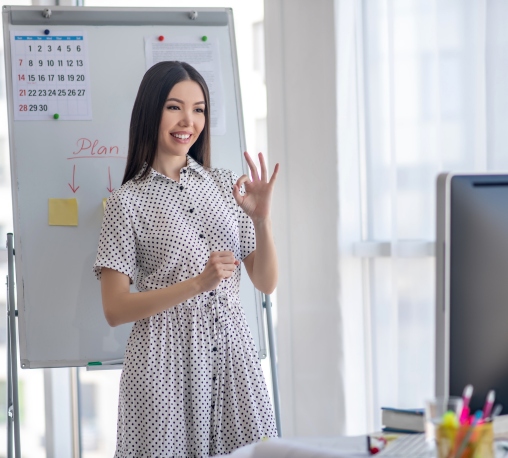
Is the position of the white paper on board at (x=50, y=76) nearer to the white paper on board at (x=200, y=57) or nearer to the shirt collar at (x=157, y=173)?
the white paper on board at (x=200, y=57)

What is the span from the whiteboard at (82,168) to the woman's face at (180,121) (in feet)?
1.10

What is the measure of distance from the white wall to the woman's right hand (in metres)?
0.87

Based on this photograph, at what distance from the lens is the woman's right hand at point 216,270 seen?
1760 millimetres

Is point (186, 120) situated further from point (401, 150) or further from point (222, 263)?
point (401, 150)

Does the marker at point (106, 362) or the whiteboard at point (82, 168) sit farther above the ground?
the whiteboard at point (82, 168)

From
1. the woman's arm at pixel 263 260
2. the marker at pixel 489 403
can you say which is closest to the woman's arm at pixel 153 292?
the woman's arm at pixel 263 260

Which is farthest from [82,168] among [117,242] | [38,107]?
[117,242]

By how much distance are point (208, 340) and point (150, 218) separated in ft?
1.13

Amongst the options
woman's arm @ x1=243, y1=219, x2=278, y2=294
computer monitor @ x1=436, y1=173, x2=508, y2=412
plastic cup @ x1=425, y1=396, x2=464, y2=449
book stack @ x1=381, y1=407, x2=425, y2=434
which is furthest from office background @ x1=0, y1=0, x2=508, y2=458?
plastic cup @ x1=425, y1=396, x2=464, y2=449

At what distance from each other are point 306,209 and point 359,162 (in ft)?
0.82

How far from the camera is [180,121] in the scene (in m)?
2.02

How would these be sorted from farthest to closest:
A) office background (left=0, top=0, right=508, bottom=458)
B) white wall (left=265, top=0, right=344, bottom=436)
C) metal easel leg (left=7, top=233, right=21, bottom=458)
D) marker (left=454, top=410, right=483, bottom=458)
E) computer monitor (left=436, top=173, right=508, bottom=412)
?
white wall (left=265, top=0, right=344, bottom=436)
office background (left=0, top=0, right=508, bottom=458)
metal easel leg (left=7, top=233, right=21, bottom=458)
computer monitor (left=436, top=173, right=508, bottom=412)
marker (left=454, top=410, right=483, bottom=458)

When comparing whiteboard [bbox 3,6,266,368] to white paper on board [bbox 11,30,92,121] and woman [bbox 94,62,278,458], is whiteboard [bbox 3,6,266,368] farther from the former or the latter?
woman [bbox 94,62,278,458]

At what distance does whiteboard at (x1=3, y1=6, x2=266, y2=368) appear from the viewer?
2.27 m
